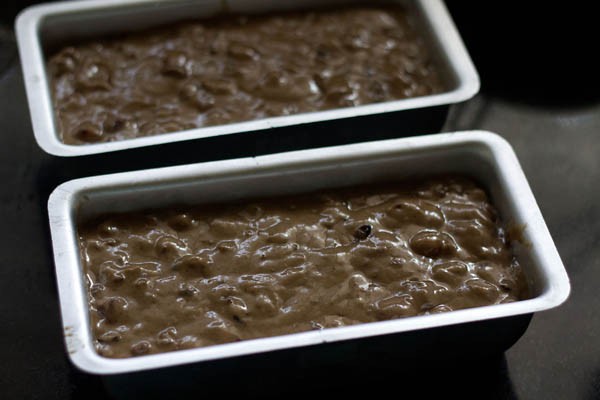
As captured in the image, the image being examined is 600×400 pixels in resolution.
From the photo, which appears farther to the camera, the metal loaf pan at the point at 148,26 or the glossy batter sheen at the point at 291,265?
the metal loaf pan at the point at 148,26

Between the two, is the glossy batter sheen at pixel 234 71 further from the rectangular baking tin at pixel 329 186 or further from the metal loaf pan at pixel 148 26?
the rectangular baking tin at pixel 329 186

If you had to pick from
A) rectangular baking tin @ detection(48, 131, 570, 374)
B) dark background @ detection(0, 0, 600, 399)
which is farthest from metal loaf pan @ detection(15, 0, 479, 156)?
rectangular baking tin @ detection(48, 131, 570, 374)

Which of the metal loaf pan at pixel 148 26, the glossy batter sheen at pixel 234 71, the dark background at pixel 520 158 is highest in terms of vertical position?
the metal loaf pan at pixel 148 26

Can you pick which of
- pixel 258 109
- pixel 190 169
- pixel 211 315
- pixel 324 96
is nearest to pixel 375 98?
pixel 324 96

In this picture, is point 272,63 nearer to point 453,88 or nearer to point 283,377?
point 453,88

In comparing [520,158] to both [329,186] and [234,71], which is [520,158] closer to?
[329,186]

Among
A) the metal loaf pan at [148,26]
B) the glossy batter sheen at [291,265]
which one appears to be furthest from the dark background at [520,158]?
the glossy batter sheen at [291,265]
